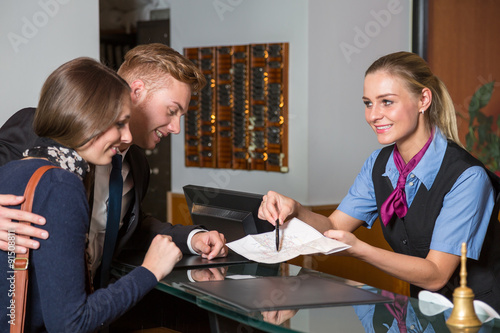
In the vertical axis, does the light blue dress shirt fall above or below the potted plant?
below

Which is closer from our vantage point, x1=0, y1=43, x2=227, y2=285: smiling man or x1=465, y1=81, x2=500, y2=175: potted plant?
x1=0, y1=43, x2=227, y2=285: smiling man

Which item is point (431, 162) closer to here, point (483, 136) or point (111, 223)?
point (111, 223)

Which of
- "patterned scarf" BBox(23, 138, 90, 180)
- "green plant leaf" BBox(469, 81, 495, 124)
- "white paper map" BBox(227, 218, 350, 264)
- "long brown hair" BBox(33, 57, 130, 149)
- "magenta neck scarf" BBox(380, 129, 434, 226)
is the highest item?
"green plant leaf" BBox(469, 81, 495, 124)

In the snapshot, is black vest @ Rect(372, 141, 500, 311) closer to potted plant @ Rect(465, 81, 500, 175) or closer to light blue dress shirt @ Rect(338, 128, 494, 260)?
light blue dress shirt @ Rect(338, 128, 494, 260)

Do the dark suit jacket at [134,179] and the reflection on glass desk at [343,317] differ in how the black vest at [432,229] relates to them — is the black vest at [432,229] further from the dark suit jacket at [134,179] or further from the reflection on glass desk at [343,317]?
the dark suit jacket at [134,179]

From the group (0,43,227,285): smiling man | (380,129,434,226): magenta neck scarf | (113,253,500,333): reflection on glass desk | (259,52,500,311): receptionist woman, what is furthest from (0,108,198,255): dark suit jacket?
(380,129,434,226): magenta neck scarf

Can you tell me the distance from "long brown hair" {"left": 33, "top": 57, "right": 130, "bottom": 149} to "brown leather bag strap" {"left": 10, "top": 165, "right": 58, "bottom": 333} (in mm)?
137

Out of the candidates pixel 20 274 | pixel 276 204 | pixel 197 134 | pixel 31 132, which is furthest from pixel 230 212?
pixel 197 134

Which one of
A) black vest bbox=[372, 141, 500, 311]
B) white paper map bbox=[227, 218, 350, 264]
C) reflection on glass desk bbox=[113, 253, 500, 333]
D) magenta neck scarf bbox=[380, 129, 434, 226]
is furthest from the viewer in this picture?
magenta neck scarf bbox=[380, 129, 434, 226]

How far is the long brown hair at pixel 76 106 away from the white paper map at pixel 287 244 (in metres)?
0.71

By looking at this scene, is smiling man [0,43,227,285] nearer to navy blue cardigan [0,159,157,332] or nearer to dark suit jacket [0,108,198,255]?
dark suit jacket [0,108,198,255]

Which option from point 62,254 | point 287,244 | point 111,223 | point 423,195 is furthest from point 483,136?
point 62,254

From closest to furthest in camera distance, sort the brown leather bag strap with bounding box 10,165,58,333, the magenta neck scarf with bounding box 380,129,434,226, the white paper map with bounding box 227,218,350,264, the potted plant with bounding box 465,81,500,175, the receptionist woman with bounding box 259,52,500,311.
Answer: the brown leather bag strap with bounding box 10,165,58,333 → the white paper map with bounding box 227,218,350,264 → the receptionist woman with bounding box 259,52,500,311 → the magenta neck scarf with bounding box 380,129,434,226 → the potted plant with bounding box 465,81,500,175

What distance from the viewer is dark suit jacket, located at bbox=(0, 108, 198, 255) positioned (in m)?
2.36
